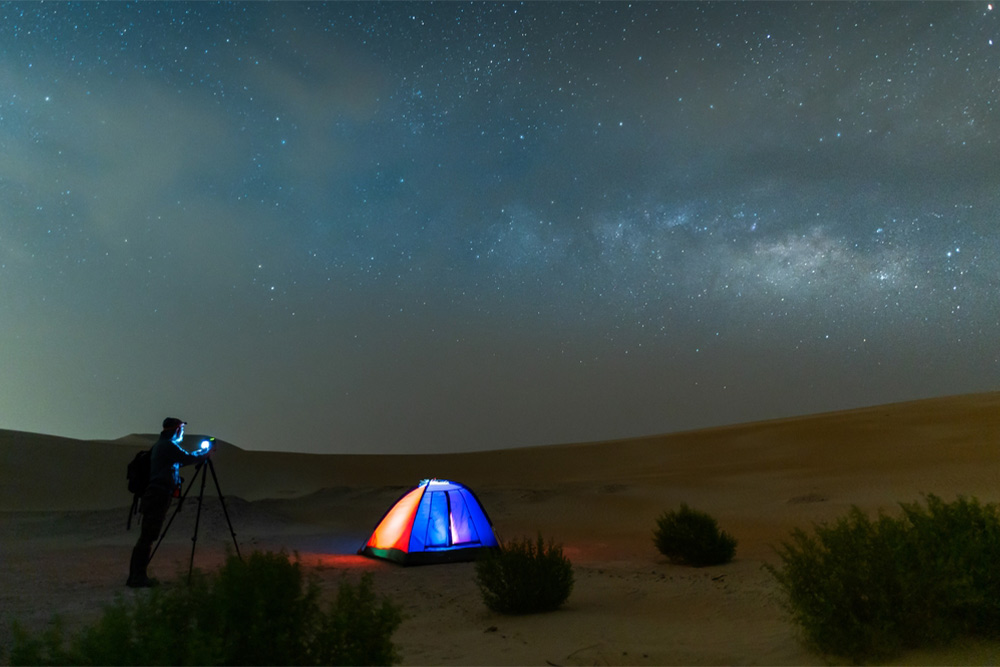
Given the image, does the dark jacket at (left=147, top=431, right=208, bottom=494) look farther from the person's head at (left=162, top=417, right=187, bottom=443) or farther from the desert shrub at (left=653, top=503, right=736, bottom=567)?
the desert shrub at (left=653, top=503, right=736, bottom=567)

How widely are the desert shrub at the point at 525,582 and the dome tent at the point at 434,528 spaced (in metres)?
4.76

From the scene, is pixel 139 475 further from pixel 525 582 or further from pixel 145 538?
pixel 525 582

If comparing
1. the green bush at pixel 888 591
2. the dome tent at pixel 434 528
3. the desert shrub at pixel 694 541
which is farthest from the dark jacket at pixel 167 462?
the green bush at pixel 888 591

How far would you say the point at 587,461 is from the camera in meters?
49.0

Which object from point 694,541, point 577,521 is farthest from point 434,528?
point 577,521

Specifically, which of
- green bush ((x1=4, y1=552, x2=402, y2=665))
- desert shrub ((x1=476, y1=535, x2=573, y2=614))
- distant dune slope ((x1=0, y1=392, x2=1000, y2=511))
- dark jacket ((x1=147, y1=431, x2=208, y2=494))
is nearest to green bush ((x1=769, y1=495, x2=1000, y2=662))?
desert shrub ((x1=476, y1=535, x2=573, y2=614))

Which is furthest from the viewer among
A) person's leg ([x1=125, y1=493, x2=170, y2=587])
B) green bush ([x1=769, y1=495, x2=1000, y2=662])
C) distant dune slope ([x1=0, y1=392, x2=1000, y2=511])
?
distant dune slope ([x1=0, y1=392, x2=1000, y2=511])

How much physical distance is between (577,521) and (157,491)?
15070mm

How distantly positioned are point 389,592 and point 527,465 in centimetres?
3786

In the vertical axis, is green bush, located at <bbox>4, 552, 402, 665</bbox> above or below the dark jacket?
below

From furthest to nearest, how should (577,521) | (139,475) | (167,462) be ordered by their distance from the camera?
(577,521), (139,475), (167,462)

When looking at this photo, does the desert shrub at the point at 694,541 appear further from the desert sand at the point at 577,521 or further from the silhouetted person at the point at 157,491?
the silhouetted person at the point at 157,491

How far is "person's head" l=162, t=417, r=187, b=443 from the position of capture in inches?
420

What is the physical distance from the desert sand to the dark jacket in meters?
1.54
